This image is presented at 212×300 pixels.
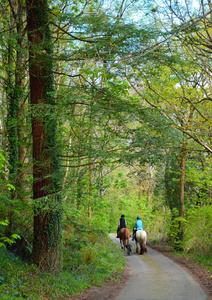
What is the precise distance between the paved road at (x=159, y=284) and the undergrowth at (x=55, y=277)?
0.98 m

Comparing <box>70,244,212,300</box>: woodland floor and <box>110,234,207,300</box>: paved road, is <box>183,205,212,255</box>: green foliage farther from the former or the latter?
<box>110,234,207,300</box>: paved road

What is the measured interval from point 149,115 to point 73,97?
2062 mm

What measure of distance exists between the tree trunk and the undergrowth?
61cm

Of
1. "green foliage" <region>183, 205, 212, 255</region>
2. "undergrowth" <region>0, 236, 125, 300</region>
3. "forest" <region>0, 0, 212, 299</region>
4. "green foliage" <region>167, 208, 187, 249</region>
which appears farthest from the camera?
"green foliage" <region>167, 208, 187, 249</region>

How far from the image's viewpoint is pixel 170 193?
64.2 ft

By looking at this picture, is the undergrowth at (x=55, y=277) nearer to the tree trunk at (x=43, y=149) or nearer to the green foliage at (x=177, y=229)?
the tree trunk at (x=43, y=149)

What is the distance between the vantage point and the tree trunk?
9.05m

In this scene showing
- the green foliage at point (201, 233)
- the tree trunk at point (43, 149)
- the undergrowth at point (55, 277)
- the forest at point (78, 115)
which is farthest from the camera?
the green foliage at point (201, 233)

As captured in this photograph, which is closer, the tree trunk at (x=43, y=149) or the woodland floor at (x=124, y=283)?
the woodland floor at (x=124, y=283)

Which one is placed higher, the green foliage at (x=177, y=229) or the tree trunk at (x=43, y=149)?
the tree trunk at (x=43, y=149)

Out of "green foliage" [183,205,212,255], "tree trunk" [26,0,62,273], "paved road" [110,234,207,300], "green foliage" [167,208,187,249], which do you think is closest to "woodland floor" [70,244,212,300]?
"paved road" [110,234,207,300]

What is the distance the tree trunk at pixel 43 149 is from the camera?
905 cm

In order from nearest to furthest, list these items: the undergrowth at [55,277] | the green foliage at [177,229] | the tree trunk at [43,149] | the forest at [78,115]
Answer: the undergrowth at [55,277], the forest at [78,115], the tree trunk at [43,149], the green foliage at [177,229]

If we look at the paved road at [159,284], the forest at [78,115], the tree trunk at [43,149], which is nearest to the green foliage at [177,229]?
the paved road at [159,284]
